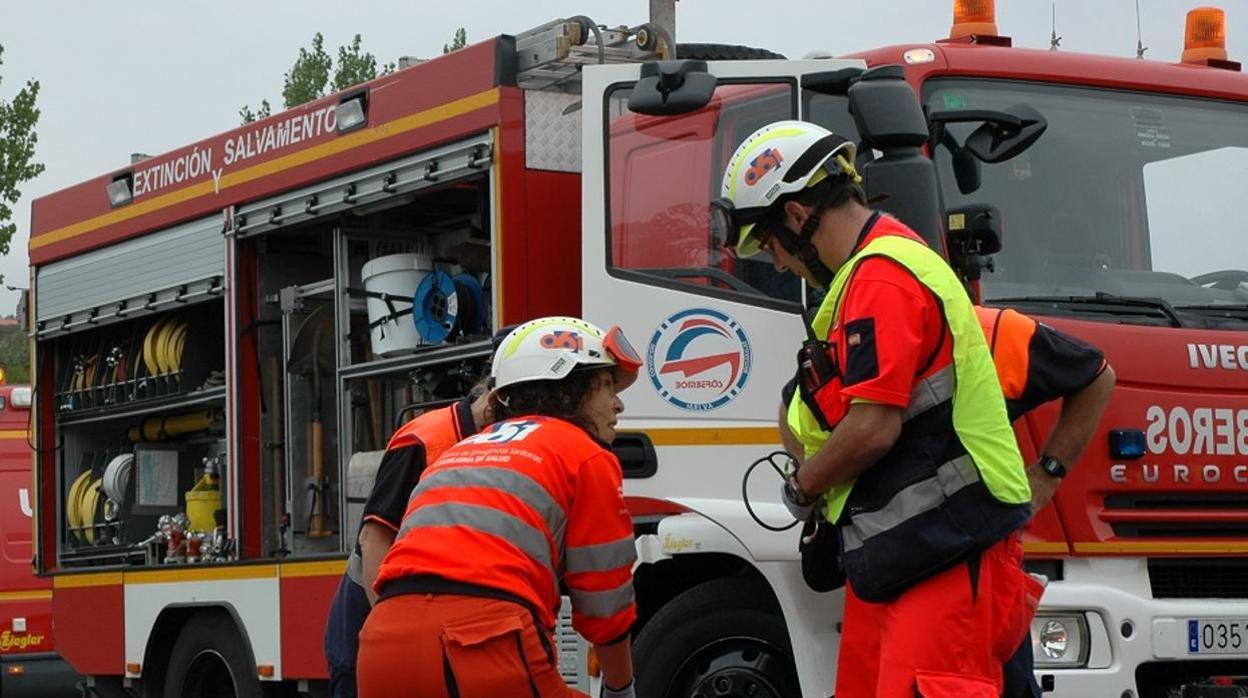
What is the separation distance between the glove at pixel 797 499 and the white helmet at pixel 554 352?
468 mm

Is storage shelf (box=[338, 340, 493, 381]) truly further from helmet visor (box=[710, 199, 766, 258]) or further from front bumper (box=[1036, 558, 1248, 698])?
helmet visor (box=[710, 199, 766, 258])

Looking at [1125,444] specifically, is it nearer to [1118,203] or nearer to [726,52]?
[1118,203]

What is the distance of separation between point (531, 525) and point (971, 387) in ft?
3.26

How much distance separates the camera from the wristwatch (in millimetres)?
5480

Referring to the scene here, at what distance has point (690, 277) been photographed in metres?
6.45

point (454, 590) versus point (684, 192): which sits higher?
point (684, 192)

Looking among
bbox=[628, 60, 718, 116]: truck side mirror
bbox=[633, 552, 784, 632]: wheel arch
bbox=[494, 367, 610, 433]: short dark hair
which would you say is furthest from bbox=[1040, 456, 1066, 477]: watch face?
bbox=[628, 60, 718, 116]: truck side mirror

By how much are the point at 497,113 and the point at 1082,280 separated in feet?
7.13

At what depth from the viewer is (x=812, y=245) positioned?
185 inches

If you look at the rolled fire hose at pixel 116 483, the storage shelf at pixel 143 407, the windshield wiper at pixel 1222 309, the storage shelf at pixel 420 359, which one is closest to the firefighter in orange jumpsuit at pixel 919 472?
the windshield wiper at pixel 1222 309

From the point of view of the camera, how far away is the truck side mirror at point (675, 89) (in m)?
6.25

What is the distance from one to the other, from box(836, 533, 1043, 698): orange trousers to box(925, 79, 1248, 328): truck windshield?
1.91 m

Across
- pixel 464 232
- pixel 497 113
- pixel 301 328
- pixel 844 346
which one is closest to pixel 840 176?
pixel 844 346

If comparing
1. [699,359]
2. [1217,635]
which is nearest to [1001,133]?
[699,359]
